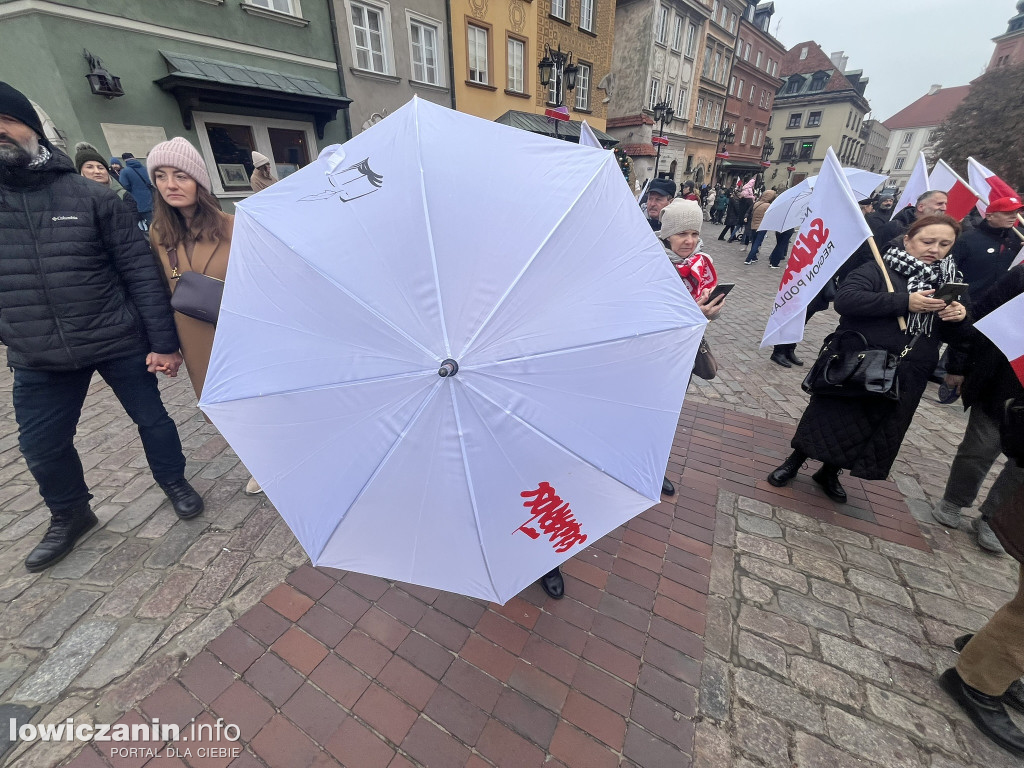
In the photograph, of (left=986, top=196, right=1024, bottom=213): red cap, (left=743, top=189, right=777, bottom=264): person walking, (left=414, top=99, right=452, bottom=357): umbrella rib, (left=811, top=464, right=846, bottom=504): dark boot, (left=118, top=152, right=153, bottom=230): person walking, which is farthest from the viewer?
(left=743, top=189, right=777, bottom=264): person walking

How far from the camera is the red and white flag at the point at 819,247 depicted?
2.50 m

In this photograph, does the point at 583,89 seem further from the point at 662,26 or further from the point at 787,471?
the point at 787,471

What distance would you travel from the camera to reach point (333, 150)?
1.92m

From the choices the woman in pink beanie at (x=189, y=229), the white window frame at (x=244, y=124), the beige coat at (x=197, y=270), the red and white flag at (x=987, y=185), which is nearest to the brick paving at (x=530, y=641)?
the beige coat at (x=197, y=270)

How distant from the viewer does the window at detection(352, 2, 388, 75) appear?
1062cm

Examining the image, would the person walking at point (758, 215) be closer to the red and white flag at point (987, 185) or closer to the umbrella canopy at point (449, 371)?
the red and white flag at point (987, 185)

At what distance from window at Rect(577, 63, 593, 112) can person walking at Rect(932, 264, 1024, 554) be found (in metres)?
19.6

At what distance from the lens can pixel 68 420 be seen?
248cm

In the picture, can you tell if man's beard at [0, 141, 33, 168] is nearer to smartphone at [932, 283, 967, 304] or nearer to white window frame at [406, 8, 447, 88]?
smartphone at [932, 283, 967, 304]

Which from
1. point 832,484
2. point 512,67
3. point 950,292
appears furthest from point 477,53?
point 832,484

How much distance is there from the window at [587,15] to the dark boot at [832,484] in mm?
21298

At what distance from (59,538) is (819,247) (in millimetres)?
4961

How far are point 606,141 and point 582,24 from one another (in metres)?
4.54
